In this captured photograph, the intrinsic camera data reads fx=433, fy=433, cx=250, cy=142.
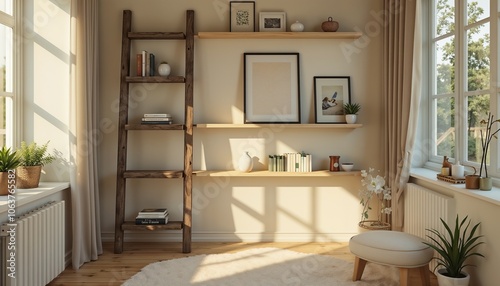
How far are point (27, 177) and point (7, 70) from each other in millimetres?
920

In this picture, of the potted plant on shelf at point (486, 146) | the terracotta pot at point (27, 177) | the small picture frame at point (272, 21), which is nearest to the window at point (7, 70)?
the terracotta pot at point (27, 177)

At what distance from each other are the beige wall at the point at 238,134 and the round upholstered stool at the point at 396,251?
4.45 ft

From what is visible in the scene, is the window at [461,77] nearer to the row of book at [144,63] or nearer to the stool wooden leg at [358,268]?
the stool wooden leg at [358,268]

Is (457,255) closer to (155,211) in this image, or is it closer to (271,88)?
(271,88)

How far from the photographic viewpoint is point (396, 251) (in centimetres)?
289

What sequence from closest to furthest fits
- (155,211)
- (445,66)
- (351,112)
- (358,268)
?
(358,268)
(445,66)
(155,211)
(351,112)

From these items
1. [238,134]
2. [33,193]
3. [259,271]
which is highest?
[238,134]

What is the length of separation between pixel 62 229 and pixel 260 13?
2.74 m

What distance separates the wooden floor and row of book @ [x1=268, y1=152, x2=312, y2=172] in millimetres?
759

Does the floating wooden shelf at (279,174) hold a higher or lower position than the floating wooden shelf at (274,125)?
lower

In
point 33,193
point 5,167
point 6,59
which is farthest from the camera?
point 6,59

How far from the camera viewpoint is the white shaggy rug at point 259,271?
329 centimetres

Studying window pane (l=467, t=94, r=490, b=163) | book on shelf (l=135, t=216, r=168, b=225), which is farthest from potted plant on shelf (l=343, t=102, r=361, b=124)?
book on shelf (l=135, t=216, r=168, b=225)

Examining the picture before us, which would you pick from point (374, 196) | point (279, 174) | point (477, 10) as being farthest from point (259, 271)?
point (477, 10)
